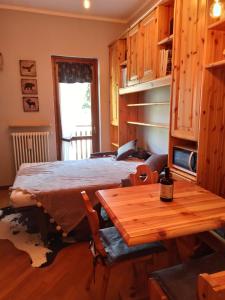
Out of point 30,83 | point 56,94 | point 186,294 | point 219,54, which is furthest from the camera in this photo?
point 56,94

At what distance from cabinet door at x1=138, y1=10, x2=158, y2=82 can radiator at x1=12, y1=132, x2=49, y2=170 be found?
2036 millimetres

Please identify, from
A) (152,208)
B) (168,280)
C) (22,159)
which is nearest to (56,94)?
(22,159)

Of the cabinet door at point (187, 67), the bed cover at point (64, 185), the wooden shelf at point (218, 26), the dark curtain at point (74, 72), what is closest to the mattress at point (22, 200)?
the bed cover at point (64, 185)

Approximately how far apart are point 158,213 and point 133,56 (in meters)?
2.53

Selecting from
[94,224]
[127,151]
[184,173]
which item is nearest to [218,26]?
[184,173]

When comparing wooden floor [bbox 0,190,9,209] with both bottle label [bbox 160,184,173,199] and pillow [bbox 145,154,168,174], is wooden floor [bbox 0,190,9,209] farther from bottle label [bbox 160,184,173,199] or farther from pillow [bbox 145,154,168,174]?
bottle label [bbox 160,184,173,199]

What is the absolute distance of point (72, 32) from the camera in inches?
154

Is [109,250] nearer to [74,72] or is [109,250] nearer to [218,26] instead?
[218,26]

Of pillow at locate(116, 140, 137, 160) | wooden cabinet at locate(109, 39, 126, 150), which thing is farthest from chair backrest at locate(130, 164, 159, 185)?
wooden cabinet at locate(109, 39, 126, 150)

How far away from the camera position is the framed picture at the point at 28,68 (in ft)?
12.3

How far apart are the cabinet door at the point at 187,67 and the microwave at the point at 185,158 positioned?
124 millimetres

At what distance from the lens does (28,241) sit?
7.82ft

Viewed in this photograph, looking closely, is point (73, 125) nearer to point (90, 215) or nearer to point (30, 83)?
point (30, 83)

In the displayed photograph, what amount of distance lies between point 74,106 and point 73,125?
13.9 inches
